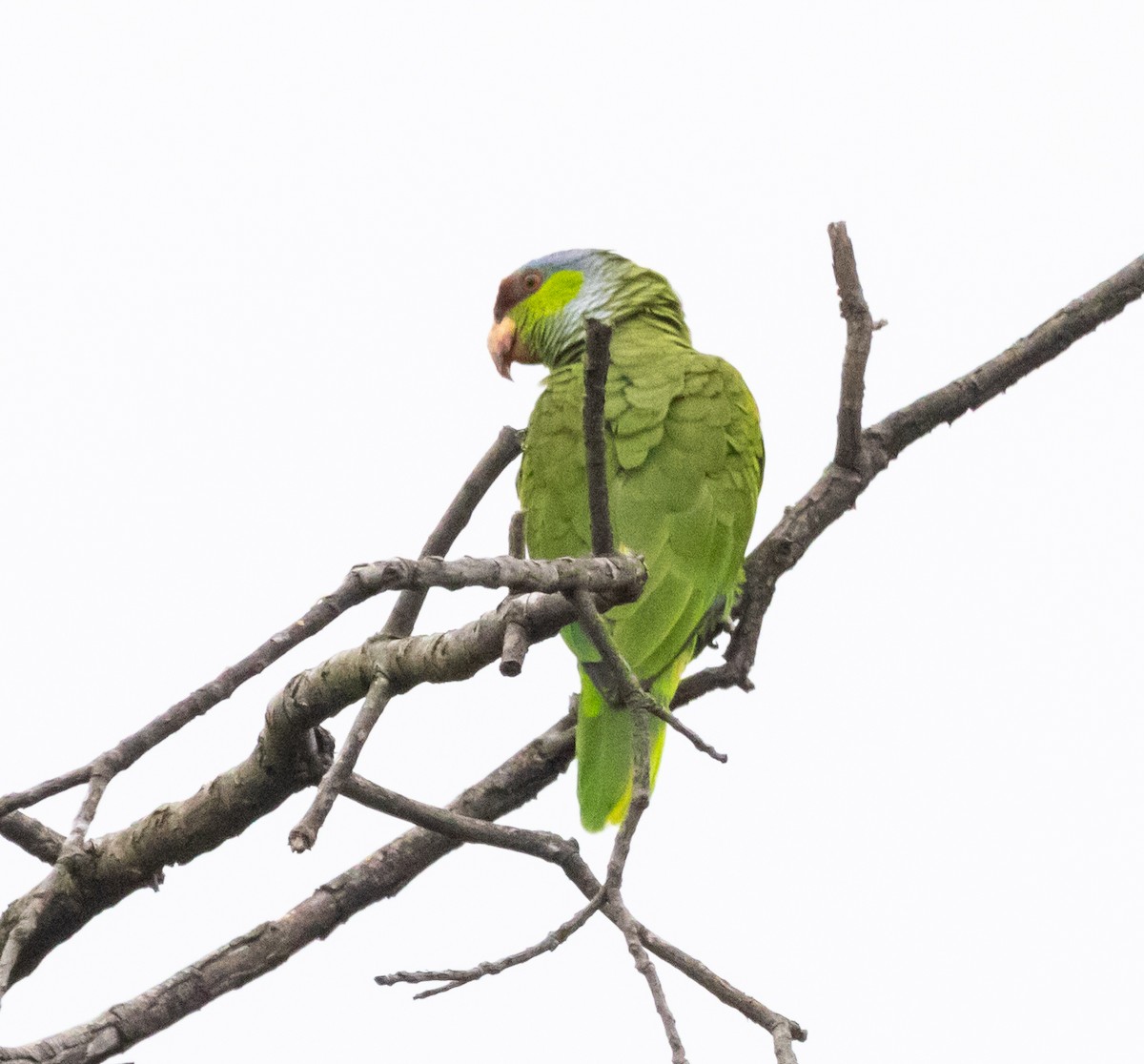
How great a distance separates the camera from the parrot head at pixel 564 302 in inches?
194

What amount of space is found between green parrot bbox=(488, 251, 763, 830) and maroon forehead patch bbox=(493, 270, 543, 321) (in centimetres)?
80

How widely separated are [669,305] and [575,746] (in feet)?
Result: 6.71

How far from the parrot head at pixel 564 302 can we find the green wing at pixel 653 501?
21.0 inches

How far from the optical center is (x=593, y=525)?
2395 millimetres

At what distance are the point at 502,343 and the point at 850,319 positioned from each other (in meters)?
2.39

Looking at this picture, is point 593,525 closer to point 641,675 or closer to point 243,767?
point 243,767

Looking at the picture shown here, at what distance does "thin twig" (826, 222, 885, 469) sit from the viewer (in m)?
3.10

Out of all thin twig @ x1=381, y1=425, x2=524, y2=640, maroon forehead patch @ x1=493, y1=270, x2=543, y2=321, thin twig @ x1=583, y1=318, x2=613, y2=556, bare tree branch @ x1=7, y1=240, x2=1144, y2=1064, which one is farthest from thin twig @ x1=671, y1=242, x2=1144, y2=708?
maroon forehead patch @ x1=493, y1=270, x2=543, y2=321

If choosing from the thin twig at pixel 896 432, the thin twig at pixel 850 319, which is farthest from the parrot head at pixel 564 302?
the thin twig at pixel 850 319

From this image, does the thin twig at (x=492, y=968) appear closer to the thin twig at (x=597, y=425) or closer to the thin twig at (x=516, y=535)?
the thin twig at (x=597, y=425)

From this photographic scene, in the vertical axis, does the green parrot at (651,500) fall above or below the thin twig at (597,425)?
above

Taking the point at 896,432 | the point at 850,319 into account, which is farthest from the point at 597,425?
the point at 896,432

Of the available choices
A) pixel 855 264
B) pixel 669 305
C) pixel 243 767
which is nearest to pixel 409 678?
pixel 243 767

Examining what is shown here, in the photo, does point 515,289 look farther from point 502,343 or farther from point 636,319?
point 636,319
